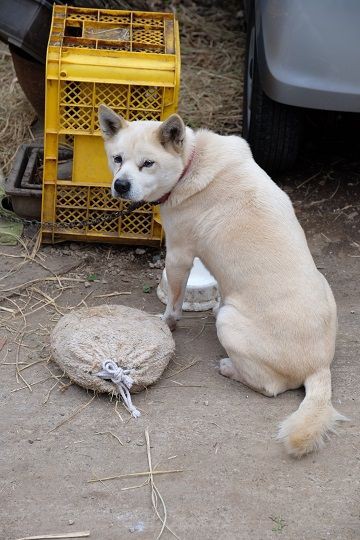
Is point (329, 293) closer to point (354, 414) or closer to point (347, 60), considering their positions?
point (354, 414)

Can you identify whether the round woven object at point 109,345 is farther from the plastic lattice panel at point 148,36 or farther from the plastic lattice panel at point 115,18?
the plastic lattice panel at point 115,18

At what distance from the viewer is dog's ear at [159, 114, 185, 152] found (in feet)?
→ 12.2

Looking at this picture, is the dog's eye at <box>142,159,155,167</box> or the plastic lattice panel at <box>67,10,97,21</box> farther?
the plastic lattice panel at <box>67,10,97,21</box>

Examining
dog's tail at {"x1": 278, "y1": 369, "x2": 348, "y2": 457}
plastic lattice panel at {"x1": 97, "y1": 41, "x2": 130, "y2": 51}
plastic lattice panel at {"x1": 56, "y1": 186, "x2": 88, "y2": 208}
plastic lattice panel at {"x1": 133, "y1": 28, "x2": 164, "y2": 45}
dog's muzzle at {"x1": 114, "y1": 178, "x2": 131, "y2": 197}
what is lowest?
plastic lattice panel at {"x1": 56, "y1": 186, "x2": 88, "y2": 208}

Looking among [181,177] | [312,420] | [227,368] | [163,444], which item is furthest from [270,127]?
[163,444]

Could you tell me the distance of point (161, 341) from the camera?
3.90 meters

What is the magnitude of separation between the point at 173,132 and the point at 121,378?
1.13 meters

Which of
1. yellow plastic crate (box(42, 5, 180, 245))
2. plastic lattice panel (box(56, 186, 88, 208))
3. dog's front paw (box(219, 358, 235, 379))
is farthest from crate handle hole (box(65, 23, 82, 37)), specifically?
dog's front paw (box(219, 358, 235, 379))

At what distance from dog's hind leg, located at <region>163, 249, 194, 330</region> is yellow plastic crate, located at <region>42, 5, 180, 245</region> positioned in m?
0.81

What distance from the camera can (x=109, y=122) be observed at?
3.88 meters

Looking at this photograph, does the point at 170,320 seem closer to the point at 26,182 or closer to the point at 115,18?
the point at 26,182

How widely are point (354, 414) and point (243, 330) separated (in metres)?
0.61

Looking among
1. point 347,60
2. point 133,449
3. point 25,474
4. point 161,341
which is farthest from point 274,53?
point 25,474

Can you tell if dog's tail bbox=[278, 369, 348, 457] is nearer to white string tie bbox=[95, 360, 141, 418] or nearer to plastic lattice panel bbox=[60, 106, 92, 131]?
white string tie bbox=[95, 360, 141, 418]
